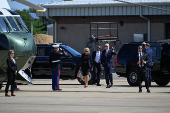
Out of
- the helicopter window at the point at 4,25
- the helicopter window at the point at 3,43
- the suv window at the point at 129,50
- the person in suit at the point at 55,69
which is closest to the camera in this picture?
the helicopter window at the point at 3,43

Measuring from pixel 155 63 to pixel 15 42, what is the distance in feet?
23.7

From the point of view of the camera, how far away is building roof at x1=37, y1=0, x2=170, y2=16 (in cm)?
3734

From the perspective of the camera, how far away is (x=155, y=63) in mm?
22078

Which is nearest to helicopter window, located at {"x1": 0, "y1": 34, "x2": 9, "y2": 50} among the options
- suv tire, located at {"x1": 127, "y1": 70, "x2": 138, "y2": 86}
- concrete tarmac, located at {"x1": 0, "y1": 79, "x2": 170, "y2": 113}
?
concrete tarmac, located at {"x1": 0, "y1": 79, "x2": 170, "y2": 113}

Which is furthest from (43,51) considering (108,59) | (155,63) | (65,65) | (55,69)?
(155,63)

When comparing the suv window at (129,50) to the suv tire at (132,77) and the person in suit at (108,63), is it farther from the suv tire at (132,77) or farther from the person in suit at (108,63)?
the person in suit at (108,63)

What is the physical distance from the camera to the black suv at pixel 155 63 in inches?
861

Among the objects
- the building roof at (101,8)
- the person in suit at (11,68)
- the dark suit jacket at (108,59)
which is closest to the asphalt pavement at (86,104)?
the person in suit at (11,68)

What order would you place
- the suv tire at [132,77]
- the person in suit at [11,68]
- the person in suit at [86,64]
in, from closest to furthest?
1. the person in suit at [11,68]
2. the person in suit at [86,64]
3. the suv tire at [132,77]

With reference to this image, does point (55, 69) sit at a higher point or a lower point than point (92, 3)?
lower

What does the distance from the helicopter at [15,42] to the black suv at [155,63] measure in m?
5.62

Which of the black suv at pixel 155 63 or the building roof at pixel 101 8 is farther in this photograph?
the building roof at pixel 101 8

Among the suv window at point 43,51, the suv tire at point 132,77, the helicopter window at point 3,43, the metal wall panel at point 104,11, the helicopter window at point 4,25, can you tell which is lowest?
the suv tire at point 132,77

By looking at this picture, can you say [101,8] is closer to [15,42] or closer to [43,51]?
[43,51]
